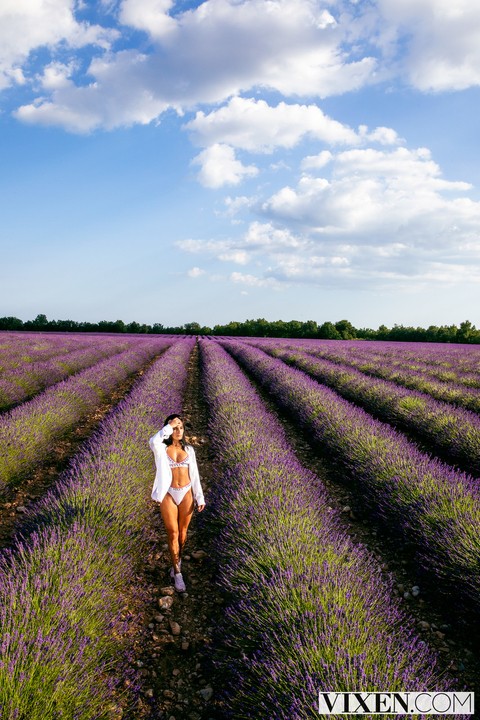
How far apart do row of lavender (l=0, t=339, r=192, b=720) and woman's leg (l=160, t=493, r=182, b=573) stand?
31cm

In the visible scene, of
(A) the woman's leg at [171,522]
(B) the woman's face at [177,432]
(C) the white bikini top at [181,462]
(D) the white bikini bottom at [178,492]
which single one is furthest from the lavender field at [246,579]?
(B) the woman's face at [177,432]

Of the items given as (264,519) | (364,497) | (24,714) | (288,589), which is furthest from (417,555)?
(24,714)

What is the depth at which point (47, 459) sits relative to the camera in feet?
19.4

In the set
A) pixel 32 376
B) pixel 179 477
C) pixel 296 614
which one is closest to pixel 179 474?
pixel 179 477

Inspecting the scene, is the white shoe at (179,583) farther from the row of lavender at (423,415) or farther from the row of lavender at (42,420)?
the row of lavender at (423,415)

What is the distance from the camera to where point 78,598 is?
2229 millimetres

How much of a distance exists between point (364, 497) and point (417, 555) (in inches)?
43.4

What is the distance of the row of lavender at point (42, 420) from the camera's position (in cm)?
487

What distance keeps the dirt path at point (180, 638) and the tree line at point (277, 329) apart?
152ft

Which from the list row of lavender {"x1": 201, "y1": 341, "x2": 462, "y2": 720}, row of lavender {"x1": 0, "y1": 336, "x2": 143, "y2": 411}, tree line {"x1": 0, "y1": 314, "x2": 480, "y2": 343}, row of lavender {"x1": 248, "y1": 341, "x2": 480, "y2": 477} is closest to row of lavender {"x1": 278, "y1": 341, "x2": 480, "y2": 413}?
row of lavender {"x1": 248, "y1": 341, "x2": 480, "y2": 477}

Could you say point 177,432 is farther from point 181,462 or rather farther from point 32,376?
point 32,376

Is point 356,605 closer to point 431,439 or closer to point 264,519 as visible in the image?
point 264,519

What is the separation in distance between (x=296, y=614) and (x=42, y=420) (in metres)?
5.28

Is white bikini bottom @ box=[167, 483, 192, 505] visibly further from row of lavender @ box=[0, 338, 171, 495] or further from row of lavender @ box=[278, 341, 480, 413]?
row of lavender @ box=[278, 341, 480, 413]
